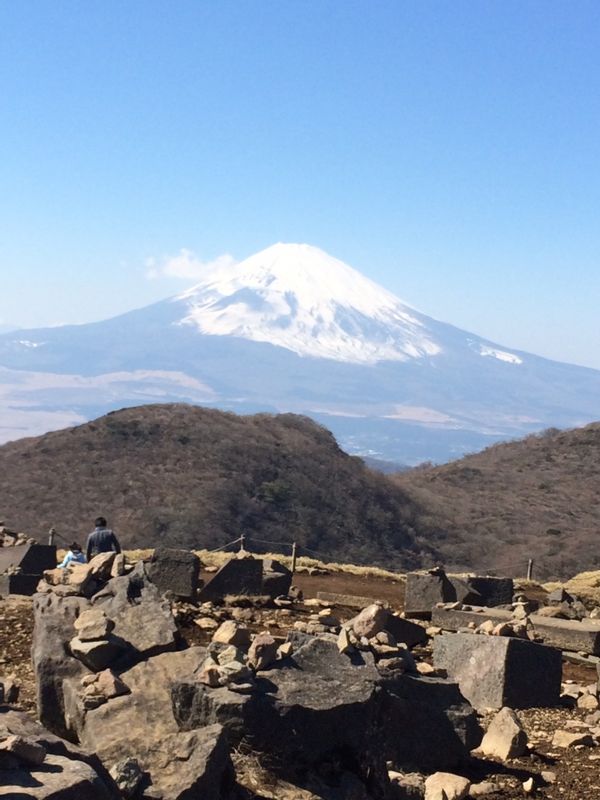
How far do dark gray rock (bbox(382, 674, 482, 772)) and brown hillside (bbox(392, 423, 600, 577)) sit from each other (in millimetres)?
31826

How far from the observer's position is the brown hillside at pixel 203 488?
47.8 m

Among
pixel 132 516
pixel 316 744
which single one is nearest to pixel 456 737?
pixel 316 744

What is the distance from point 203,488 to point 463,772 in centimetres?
4357

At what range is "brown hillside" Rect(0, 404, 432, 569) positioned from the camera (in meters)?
47.8

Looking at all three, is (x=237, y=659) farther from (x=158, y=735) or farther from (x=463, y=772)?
(x=463, y=772)

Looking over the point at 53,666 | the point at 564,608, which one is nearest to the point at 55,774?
the point at 53,666

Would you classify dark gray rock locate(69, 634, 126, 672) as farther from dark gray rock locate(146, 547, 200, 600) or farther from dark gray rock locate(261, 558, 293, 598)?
dark gray rock locate(261, 558, 293, 598)

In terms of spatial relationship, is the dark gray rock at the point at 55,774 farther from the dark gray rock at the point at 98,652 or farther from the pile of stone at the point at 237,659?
the dark gray rock at the point at 98,652

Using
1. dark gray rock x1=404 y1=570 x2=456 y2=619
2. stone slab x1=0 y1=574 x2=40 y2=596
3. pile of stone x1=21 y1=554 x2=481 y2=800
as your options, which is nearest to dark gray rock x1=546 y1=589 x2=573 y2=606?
dark gray rock x1=404 y1=570 x2=456 y2=619

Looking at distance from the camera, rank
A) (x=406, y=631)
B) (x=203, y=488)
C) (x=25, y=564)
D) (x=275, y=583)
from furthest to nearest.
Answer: (x=203, y=488) → (x=25, y=564) → (x=275, y=583) → (x=406, y=631)

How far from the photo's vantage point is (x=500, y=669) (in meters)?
10.1

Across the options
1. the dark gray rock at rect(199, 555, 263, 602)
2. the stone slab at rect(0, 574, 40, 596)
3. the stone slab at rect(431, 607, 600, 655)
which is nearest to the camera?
the stone slab at rect(431, 607, 600, 655)

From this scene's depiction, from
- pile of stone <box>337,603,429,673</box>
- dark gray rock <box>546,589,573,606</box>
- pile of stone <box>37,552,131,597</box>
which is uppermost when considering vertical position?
pile of stone <box>37,552,131,597</box>

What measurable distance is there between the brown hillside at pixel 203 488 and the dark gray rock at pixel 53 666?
3608 centimetres
